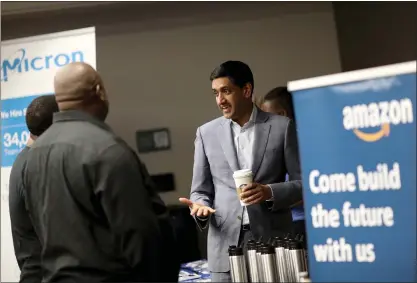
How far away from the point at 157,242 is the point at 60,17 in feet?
8.08

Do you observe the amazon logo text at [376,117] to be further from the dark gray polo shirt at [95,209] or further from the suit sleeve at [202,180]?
the suit sleeve at [202,180]

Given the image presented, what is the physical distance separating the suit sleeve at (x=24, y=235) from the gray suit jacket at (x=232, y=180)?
0.62 m

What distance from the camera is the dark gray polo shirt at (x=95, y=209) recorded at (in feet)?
4.74

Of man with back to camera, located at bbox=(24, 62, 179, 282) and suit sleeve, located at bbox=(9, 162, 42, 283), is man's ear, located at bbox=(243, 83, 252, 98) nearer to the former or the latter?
man with back to camera, located at bbox=(24, 62, 179, 282)

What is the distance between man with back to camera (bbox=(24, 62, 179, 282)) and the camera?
145 cm

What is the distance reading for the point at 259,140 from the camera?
2.03 meters

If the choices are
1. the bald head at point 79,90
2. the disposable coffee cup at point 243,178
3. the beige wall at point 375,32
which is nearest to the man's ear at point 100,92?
the bald head at point 79,90

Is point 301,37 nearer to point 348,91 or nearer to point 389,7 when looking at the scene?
point 389,7

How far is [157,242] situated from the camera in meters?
1.48

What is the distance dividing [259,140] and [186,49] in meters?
1.61

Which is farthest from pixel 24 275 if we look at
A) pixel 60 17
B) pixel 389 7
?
pixel 389 7

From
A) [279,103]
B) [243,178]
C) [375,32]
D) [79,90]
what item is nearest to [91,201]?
[79,90]

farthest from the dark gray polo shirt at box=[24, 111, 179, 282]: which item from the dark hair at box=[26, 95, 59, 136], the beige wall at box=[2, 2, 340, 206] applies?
the beige wall at box=[2, 2, 340, 206]

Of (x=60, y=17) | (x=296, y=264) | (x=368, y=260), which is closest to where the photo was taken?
(x=368, y=260)
